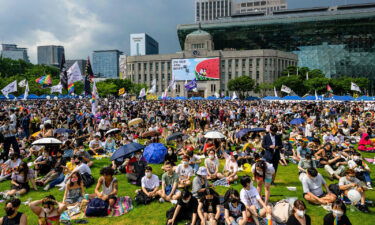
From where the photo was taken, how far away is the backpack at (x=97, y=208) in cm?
684

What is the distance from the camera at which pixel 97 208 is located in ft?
22.6

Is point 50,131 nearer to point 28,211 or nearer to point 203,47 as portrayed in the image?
point 28,211

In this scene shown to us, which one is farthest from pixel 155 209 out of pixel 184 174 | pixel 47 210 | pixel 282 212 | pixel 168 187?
pixel 282 212

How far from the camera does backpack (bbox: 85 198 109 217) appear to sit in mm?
6836

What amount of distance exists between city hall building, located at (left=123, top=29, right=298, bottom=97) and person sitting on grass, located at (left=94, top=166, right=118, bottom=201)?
76.3m

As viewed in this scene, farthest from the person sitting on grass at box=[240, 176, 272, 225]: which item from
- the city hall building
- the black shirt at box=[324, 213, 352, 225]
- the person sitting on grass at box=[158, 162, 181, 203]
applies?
the city hall building

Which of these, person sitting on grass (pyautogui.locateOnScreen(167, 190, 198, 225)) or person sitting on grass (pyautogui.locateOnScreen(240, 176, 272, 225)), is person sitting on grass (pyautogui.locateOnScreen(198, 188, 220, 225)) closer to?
person sitting on grass (pyautogui.locateOnScreen(167, 190, 198, 225))

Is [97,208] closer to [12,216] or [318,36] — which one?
[12,216]

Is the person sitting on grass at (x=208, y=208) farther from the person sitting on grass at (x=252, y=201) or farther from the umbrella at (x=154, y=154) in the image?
the umbrella at (x=154, y=154)

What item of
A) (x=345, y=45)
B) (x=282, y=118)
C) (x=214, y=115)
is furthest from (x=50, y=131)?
(x=345, y=45)

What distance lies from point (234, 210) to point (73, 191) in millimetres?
4287

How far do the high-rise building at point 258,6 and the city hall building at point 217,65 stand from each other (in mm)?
69659

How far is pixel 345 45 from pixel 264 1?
7349cm

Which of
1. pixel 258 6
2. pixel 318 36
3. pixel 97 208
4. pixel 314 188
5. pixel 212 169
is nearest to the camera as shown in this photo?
pixel 97 208
